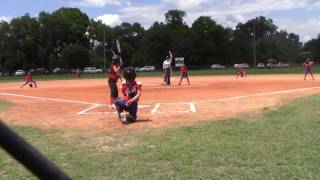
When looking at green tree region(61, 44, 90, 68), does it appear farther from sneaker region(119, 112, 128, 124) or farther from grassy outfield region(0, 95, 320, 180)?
grassy outfield region(0, 95, 320, 180)

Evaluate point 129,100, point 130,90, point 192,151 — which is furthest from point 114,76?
point 192,151

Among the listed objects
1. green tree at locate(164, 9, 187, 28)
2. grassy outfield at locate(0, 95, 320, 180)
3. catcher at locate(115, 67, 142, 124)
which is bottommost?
grassy outfield at locate(0, 95, 320, 180)

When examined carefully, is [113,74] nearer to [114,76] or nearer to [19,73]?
[114,76]

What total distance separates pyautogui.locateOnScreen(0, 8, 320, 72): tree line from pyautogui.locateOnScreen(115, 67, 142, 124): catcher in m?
91.0

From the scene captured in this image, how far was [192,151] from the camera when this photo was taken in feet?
25.2

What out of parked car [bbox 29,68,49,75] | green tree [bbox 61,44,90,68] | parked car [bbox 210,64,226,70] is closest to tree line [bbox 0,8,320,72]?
green tree [bbox 61,44,90,68]

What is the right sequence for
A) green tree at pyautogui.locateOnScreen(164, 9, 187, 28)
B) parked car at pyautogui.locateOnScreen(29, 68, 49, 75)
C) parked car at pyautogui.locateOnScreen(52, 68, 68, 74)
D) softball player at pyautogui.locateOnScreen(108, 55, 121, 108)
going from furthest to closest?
1. green tree at pyautogui.locateOnScreen(164, 9, 187, 28)
2. parked car at pyautogui.locateOnScreen(29, 68, 49, 75)
3. parked car at pyautogui.locateOnScreen(52, 68, 68, 74)
4. softball player at pyautogui.locateOnScreen(108, 55, 121, 108)

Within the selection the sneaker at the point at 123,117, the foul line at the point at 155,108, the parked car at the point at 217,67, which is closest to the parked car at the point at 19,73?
the parked car at the point at 217,67

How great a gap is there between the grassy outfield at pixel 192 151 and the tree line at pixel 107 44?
306 ft

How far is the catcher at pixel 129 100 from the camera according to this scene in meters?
11.6

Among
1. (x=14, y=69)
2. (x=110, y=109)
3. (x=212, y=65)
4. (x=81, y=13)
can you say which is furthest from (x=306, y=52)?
(x=110, y=109)

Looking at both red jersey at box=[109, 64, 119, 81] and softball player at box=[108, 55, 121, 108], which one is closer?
softball player at box=[108, 55, 121, 108]

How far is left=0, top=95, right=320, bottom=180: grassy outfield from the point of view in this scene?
20.9 ft

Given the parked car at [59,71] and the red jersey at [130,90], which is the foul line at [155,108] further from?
the parked car at [59,71]
